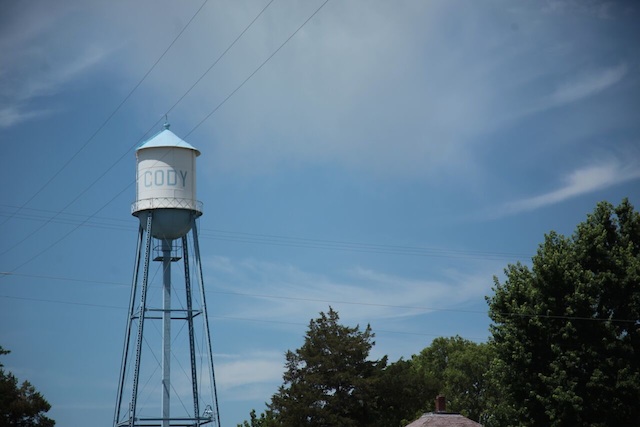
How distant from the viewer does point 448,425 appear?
55.5m

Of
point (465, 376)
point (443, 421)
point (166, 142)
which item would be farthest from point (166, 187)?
point (465, 376)

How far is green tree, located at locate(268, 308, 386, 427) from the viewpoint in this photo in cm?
6701

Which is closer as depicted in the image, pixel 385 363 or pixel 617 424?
pixel 617 424

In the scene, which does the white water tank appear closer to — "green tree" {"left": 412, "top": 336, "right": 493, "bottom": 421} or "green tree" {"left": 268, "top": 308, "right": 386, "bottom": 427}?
"green tree" {"left": 268, "top": 308, "right": 386, "bottom": 427}

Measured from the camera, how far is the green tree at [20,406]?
63.0m

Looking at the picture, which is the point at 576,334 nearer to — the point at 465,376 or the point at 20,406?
the point at 20,406

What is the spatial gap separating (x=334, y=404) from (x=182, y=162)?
19.9m

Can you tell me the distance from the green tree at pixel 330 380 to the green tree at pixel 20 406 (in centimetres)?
1491

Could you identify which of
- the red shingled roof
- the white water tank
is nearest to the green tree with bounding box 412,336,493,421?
the red shingled roof

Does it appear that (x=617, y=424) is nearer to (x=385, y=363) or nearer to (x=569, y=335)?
(x=569, y=335)

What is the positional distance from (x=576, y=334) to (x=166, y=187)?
891 inches

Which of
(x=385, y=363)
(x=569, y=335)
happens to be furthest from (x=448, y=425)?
(x=385, y=363)

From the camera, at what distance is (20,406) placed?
63.2m

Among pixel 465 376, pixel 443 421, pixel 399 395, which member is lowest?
pixel 443 421
